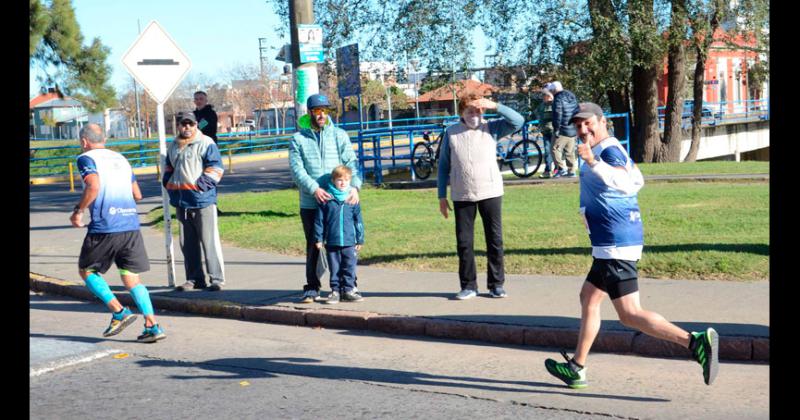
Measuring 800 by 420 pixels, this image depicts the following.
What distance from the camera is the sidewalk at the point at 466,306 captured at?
7027 millimetres

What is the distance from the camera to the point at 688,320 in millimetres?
7289

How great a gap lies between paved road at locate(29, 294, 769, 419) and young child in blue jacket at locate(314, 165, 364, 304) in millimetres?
804

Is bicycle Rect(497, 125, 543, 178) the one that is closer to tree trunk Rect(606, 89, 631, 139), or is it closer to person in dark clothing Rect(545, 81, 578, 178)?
person in dark clothing Rect(545, 81, 578, 178)

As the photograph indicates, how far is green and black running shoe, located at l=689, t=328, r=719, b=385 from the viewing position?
5.45 m

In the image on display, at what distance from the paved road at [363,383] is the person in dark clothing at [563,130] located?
28.4 ft

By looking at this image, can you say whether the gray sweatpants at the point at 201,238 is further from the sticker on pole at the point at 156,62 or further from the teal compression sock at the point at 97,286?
the teal compression sock at the point at 97,286

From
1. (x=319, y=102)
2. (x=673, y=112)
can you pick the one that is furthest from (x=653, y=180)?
(x=319, y=102)

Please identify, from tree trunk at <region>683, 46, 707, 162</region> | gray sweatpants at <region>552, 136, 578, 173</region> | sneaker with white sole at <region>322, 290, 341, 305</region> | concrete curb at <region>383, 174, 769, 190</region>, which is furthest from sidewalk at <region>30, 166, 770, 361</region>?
tree trunk at <region>683, 46, 707, 162</region>

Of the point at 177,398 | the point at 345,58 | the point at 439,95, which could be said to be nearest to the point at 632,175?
the point at 177,398

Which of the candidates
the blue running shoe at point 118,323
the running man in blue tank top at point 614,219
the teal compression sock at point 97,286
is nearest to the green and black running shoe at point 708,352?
the running man in blue tank top at point 614,219

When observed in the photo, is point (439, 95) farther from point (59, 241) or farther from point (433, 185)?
point (59, 241)

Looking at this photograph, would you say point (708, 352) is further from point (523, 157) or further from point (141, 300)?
point (523, 157)

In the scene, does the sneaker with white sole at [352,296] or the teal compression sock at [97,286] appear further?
the sneaker with white sole at [352,296]

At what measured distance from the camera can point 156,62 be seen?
10.6 metres
